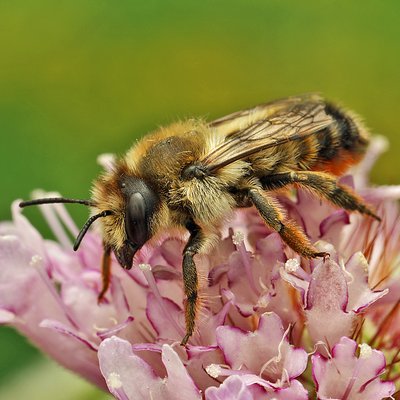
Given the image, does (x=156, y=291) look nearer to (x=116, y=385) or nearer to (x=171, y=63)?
(x=116, y=385)

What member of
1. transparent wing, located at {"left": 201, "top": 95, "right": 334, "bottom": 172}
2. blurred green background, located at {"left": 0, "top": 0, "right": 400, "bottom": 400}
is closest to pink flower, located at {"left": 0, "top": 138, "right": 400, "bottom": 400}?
transparent wing, located at {"left": 201, "top": 95, "right": 334, "bottom": 172}

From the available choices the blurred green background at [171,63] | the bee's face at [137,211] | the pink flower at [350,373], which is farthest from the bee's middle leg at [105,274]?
the blurred green background at [171,63]

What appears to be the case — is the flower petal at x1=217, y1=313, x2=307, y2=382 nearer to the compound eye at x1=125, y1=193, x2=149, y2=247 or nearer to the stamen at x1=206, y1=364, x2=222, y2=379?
the stamen at x1=206, y1=364, x2=222, y2=379

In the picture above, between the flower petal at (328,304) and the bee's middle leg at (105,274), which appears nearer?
the flower petal at (328,304)

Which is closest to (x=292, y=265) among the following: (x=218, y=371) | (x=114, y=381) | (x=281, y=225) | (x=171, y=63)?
(x=281, y=225)

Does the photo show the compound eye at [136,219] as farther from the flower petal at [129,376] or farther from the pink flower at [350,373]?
the pink flower at [350,373]

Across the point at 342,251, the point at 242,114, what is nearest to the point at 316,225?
the point at 342,251
